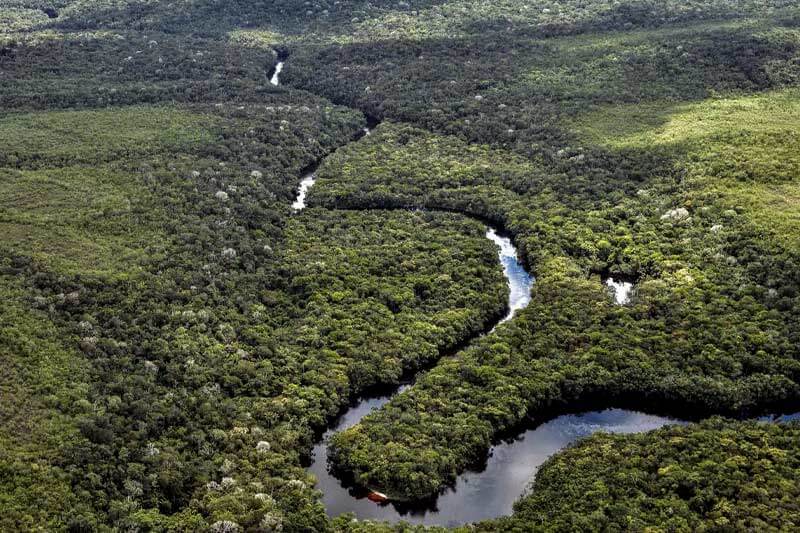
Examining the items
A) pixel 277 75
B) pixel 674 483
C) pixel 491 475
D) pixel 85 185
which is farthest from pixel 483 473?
pixel 277 75

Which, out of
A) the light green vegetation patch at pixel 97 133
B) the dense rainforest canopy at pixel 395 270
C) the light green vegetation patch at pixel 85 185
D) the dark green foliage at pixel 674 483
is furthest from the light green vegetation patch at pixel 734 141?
the light green vegetation patch at pixel 85 185

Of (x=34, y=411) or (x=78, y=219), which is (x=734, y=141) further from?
(x=34, y=411)

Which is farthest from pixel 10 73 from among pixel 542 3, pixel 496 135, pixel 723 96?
pixel 723 96

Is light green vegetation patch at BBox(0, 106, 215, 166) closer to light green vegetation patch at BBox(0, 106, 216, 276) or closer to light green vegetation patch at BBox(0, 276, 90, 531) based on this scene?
light green vegetation patch at BBox(0, 106, 216, 276)

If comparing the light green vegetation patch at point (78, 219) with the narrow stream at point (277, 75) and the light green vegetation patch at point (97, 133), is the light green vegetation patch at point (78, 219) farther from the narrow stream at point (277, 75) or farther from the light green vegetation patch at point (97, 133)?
the narrow stream at point (277, 75)

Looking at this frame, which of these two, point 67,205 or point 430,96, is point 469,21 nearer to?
point 430,96

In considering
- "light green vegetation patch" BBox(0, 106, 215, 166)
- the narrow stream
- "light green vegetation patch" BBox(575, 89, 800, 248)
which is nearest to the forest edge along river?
"light green vegetation patch" BBox(575, 89, 800, 248)

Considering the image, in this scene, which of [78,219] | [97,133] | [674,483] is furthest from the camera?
[97,133]

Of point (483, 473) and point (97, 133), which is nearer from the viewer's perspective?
point (483, 473)
